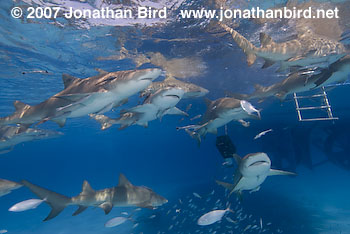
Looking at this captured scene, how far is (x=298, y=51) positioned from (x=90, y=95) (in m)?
7.28

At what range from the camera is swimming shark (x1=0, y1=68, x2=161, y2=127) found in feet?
14.5

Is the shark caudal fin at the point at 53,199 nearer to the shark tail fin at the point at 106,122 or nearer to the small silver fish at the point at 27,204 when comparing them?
the small silver fish at the point at 27,204

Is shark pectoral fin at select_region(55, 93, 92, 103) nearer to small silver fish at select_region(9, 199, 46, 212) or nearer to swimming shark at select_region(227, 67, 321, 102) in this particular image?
small silver fish at select_region(9, 199, 46, 212)

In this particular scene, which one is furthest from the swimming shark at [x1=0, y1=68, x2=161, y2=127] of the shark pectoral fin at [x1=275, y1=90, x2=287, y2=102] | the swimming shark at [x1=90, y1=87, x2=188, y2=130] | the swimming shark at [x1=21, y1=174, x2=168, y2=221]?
the shark pectoral fin at [x1=275, y1=90, x2=287, y2=102]

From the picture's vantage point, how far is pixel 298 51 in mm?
7852

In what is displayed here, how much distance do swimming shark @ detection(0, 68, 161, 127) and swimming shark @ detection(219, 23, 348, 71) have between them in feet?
16.6

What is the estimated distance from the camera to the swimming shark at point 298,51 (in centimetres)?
683

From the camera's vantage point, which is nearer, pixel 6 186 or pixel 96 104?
pixel 96 104

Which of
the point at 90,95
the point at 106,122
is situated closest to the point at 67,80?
the point at 90,95

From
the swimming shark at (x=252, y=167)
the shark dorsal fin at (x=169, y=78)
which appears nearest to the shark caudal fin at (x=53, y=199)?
the swimming shark at (x=252, y=167)

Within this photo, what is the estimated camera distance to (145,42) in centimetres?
1316

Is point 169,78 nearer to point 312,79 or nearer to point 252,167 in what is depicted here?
point 312,79

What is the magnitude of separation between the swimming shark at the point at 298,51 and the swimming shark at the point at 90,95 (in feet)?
16.6

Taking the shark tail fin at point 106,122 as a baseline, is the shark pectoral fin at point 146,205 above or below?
below
